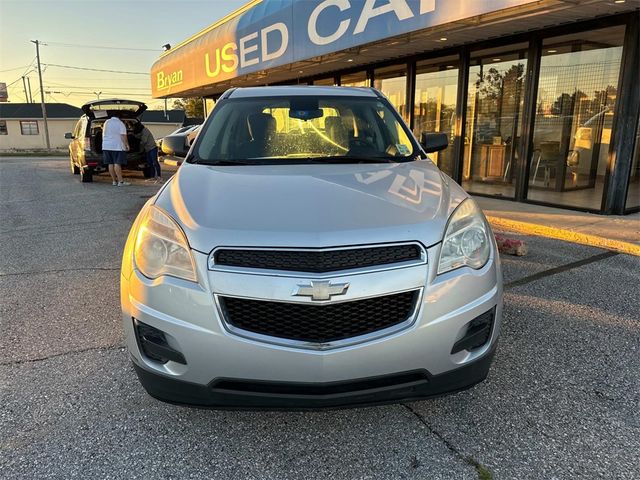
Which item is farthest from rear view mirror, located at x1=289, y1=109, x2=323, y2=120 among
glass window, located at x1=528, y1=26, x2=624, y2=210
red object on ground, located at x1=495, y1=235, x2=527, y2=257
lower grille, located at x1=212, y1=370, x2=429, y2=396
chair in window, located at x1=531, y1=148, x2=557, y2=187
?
chair in window, located at x1=531, y1=148, x2=557, y2=187

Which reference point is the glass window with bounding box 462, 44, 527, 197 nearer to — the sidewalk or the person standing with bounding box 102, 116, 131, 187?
the sidewalk

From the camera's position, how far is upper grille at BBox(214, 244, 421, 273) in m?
1.95

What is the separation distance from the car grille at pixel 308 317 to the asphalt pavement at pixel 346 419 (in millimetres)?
501

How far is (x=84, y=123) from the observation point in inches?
487

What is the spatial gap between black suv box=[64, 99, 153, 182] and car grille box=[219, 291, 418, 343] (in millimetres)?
11245

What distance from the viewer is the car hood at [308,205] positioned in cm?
202

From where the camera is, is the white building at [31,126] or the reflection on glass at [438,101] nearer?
the reflection on glass at [438,101]

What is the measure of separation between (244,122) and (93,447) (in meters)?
2.30

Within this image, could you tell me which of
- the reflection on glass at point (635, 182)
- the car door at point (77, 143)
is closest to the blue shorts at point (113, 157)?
the car door at point (77, 143)

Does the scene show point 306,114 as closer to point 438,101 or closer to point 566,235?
point 566,235

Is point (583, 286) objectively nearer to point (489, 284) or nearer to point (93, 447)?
point (489, 284)

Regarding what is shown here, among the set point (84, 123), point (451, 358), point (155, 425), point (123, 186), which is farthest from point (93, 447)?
point (84, 123)

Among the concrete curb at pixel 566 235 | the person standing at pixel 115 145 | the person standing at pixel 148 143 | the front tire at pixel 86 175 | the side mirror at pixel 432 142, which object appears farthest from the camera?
the person standing at pixel 148 143

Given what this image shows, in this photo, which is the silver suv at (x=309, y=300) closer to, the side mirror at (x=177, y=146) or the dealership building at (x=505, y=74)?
the side mirror at (x=177, y=146)
